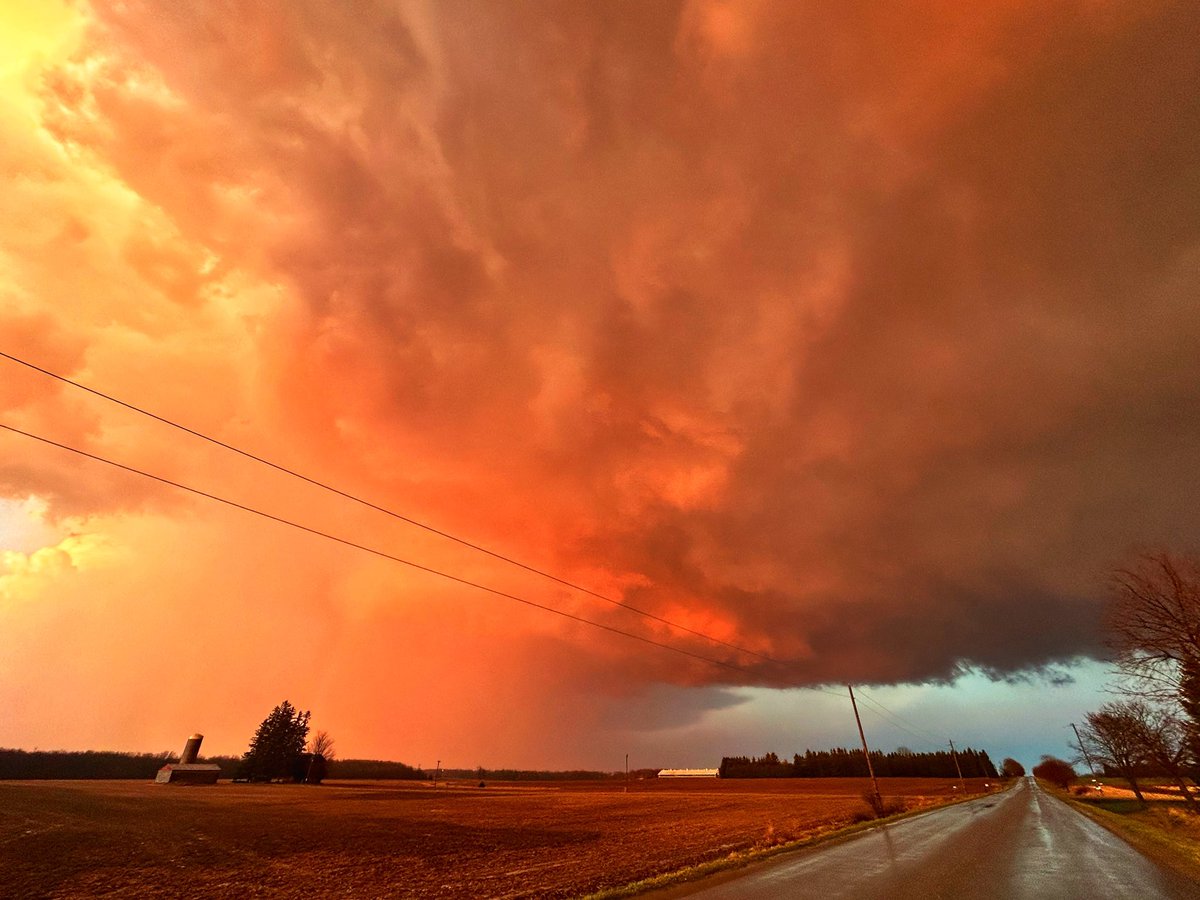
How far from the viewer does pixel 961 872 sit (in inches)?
707

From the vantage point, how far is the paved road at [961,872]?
49.1 ft

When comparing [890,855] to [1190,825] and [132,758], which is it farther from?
[132,758]

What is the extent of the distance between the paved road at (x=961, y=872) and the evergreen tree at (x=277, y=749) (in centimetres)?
14141

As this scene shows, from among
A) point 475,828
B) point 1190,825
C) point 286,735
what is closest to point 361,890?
point 475,828

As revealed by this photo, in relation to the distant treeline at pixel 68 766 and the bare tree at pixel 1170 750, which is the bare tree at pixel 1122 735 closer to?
the bare tree at pixel 1170 750

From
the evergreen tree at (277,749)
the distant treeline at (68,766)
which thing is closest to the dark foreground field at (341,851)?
the evergreen tree at (277,749)

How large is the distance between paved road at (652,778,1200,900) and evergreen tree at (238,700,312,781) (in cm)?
14141

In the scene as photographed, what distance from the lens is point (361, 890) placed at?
61.5ft

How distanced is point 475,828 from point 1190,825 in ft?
→ 153

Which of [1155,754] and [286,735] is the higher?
[286,735]

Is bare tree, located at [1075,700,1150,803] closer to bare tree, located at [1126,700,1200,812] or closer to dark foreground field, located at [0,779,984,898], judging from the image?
bare tree, located at [1126,700,1200,812]

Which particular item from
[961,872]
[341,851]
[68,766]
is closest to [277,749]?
[68,766]

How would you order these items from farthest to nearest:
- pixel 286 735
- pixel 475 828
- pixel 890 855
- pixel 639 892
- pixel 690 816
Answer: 1. pixel 286 735
2. pixel 690 816
3. pixel 475 828
4. pixel 890 855
5. pixel 639 892

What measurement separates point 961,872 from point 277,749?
489 ft
